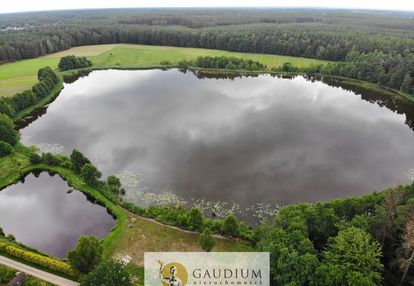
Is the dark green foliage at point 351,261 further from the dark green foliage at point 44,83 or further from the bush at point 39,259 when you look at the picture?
the dark green foliage at point 44,83

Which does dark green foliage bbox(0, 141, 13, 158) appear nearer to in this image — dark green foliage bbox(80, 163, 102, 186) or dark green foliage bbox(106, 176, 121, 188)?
dark green foliage bbox(80, 163, 102, 186)

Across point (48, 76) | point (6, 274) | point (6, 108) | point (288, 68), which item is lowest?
point (288, 68)

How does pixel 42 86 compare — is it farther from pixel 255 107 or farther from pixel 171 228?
pixel 171 228

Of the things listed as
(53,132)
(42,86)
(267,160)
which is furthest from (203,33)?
(267,160)

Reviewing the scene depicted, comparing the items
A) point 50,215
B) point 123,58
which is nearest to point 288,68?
point 123,58

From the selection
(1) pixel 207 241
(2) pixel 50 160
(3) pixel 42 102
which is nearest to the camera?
(1) pixel 207 241

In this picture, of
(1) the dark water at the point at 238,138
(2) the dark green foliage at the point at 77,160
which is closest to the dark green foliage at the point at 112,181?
(1) the dark water at the point at 238,138

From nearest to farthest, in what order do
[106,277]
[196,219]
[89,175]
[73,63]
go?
[106,277], [196,219], [89,175], [73,63]

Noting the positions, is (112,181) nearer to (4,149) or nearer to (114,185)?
(114,185)

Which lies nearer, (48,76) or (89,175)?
(89,175)
